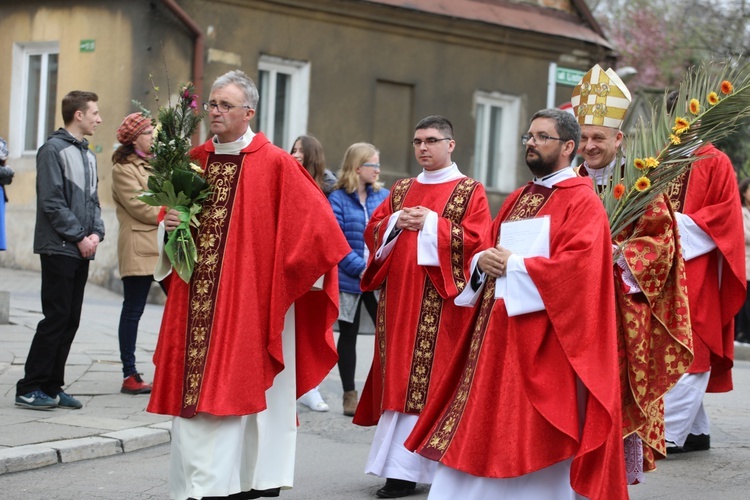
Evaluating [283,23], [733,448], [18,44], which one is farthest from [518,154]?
[733,448]

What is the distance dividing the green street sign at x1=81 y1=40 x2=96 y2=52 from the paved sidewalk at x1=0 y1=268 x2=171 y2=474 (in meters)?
4.94

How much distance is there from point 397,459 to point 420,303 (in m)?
0.91

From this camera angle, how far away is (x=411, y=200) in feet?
→ 24.5

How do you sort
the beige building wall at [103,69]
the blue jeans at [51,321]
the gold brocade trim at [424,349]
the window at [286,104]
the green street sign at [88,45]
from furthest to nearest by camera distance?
the window at [286,104], the green street sign at [88,45], the beige building wall at [103,69], the blue jeans at [51,321], the gold brocade trim at [424,349]

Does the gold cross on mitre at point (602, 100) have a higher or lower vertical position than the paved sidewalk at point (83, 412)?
higher

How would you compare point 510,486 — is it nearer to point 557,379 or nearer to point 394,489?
point 557,379

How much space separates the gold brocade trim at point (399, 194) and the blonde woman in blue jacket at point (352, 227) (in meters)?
1.46

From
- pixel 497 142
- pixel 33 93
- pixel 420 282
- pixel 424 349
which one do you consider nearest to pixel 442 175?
pixel 420 282

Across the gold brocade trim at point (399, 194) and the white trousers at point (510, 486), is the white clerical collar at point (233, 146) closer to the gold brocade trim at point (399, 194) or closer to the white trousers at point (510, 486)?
the gold brocade trim at point (399, 194)

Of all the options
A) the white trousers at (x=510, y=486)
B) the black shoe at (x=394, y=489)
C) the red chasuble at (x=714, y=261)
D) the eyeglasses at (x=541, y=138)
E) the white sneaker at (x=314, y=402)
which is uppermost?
the eyeglasses at (x=541, y=138)

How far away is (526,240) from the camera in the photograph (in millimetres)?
5914

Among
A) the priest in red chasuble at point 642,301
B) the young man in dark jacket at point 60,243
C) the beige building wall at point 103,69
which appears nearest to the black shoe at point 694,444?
the priest in red chasuble at point 642,301

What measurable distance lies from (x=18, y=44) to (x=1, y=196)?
731 centimetres

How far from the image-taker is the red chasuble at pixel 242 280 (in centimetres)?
607
